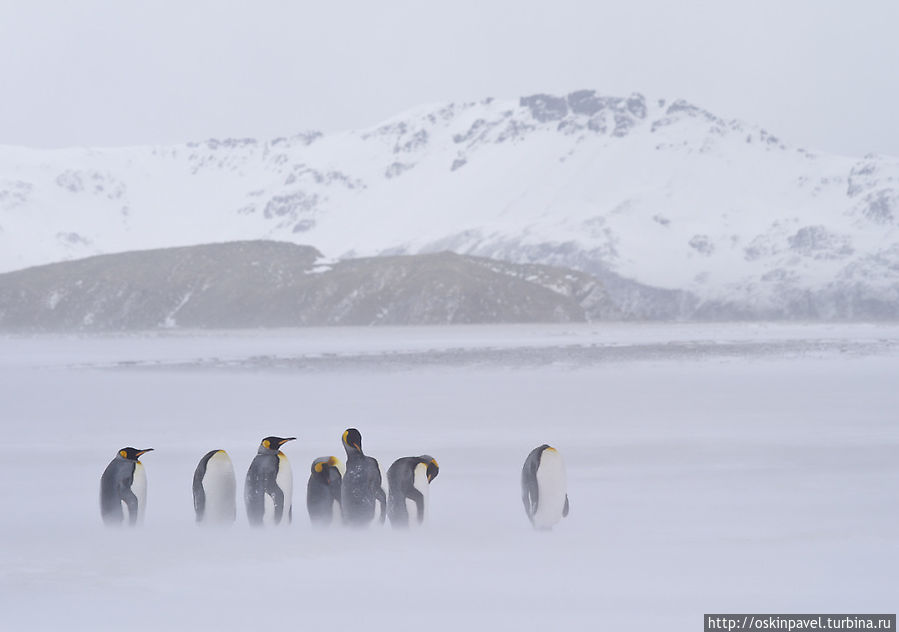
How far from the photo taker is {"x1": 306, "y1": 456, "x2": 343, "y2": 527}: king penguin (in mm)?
12898

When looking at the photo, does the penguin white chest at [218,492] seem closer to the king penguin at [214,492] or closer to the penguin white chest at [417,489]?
the king penguin at [214,492]

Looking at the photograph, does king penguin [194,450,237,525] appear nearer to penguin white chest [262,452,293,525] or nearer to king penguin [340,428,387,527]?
penguin white chest [262,452,293,525]

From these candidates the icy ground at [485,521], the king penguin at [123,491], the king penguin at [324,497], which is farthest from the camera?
the king penguin at [324,497]

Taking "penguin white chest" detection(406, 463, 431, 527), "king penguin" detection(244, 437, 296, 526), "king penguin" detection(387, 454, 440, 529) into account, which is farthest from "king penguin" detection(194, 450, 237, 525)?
"penguin white chest" detection(406, 463, 431, 527)

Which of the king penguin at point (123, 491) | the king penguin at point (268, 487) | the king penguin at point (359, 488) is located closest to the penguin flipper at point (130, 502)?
the king penguin at point (123, 491)

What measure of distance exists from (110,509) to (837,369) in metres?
36.4

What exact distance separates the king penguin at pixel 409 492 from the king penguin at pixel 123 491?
288cm

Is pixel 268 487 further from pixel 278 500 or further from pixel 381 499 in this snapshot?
pixel 381 499

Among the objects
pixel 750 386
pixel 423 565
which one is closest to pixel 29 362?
pixel 750 386

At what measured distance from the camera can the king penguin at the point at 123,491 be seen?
502 inches

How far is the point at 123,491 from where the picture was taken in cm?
1272

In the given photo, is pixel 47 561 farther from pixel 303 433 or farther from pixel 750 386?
pixel 750 386

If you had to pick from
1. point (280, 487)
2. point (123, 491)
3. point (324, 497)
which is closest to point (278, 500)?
point (280, 487)

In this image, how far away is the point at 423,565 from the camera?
1095cm
